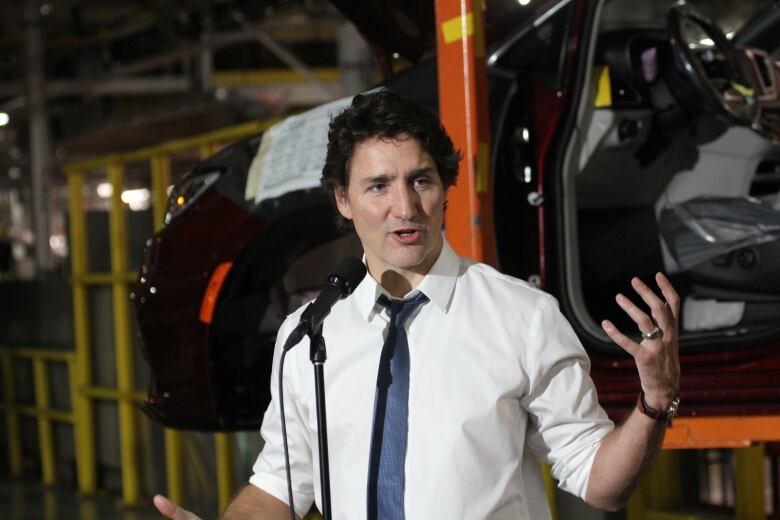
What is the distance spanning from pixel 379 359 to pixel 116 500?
4.89m

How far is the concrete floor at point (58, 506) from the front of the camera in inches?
225

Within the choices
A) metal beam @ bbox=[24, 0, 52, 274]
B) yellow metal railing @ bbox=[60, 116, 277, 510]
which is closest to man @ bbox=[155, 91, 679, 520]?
yellow metal railing @ bbox=[60, 116, 277, 510]

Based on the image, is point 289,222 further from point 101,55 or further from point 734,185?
point 101,55

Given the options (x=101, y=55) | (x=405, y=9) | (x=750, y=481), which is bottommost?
(x=750, y=481)

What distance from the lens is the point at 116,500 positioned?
6.07 metres

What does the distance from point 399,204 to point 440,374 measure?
9.6 inches

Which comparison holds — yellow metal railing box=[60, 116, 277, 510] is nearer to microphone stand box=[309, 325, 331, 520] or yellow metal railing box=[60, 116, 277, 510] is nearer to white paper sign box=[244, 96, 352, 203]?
white paper sign box=[244, 96, 352, 203]

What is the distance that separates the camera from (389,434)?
1516mm

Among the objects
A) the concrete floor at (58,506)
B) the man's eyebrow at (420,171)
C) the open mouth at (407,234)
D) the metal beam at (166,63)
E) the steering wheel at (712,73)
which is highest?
the metal beam at (166,63)

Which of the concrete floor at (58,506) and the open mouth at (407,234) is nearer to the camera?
the open mouth at (407,234)

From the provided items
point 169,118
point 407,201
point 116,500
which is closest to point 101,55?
point 169,118

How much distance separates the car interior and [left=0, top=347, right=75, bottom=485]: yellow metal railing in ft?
14.0

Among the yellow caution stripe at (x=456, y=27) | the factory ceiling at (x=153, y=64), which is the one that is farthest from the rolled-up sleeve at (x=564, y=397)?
the factory ceiling at (x=153, y=64)

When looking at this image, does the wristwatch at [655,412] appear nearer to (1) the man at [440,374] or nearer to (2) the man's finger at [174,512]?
(1) the man at [440,374]
